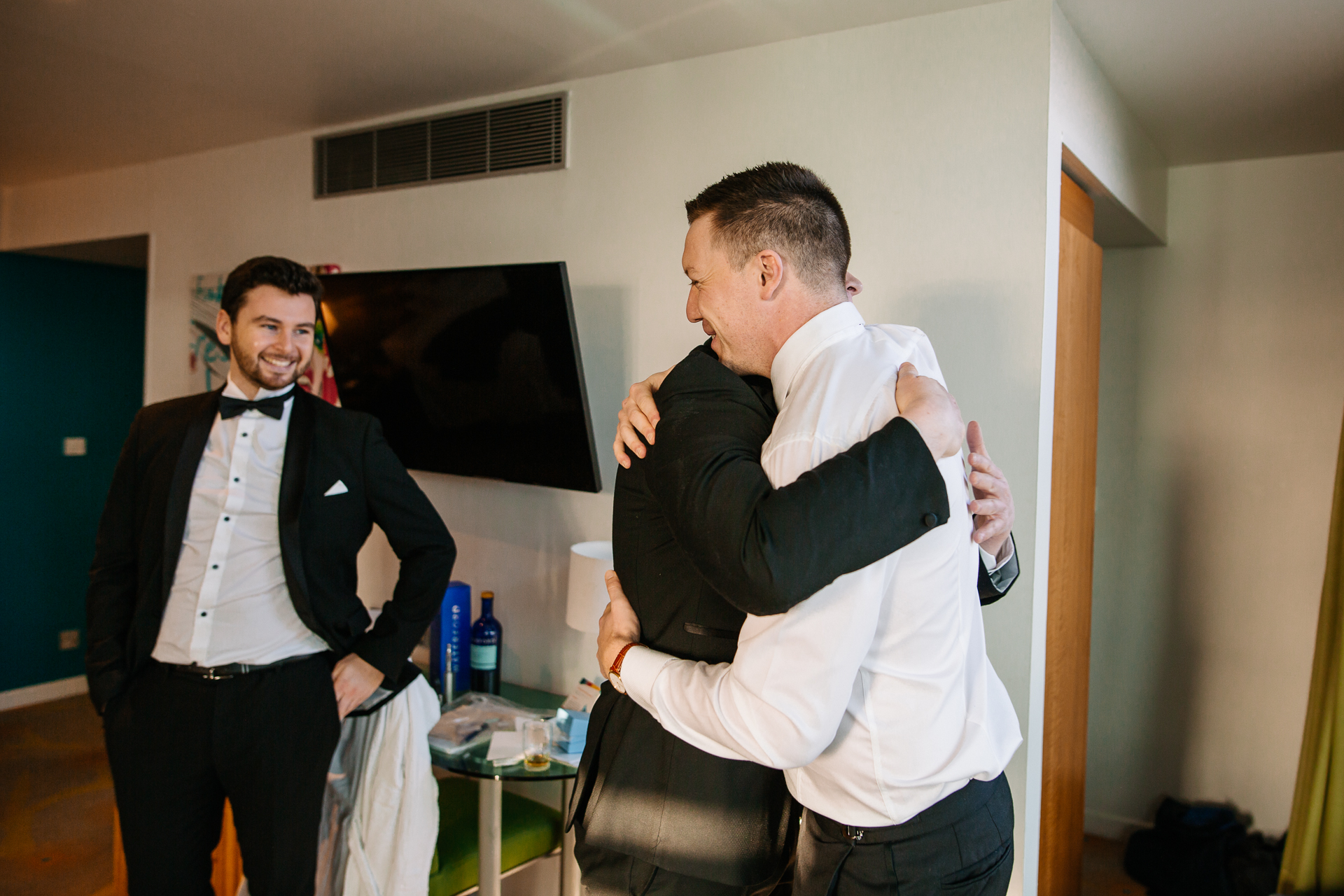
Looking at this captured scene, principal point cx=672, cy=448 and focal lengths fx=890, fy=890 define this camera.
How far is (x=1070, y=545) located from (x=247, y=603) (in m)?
2.18

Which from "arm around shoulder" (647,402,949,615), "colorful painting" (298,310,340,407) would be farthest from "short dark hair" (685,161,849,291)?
"colorful painting" (298,310,340,407)

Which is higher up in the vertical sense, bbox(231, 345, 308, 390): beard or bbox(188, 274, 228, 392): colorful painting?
bbox(188, 274, 228, 392): colorful painting

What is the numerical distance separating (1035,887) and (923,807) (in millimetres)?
1405

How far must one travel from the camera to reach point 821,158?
2.37 m

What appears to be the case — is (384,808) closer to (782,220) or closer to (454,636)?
(454,636)

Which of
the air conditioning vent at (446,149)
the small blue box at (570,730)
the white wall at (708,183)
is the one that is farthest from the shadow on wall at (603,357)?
the small blue box at (570,730)

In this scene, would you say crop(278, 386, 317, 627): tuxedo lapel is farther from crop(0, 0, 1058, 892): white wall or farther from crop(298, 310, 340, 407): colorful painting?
crop(298, 310, 340, 407): colorful painting

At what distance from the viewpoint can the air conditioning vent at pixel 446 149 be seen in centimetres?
284

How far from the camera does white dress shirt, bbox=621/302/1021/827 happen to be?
3.44ft

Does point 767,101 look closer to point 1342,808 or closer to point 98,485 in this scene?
point 1342,808

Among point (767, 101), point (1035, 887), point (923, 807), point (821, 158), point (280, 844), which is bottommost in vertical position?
point (1035, 887)

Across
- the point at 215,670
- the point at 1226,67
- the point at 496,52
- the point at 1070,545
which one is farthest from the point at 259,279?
the point at 1226,67

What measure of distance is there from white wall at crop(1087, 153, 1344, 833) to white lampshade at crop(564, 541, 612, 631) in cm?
235

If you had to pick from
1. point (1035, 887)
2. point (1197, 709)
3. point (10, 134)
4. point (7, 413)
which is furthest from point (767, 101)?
point (7, 413)
